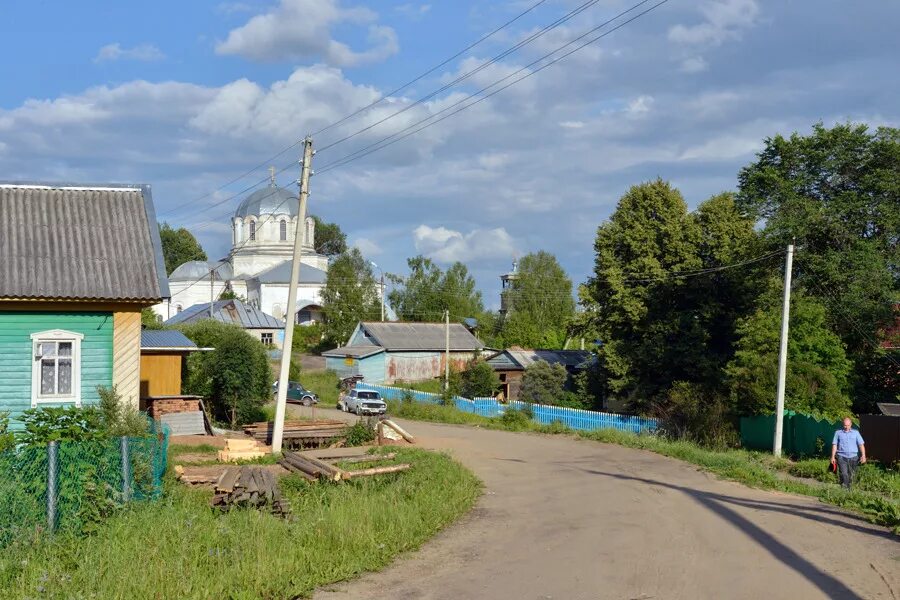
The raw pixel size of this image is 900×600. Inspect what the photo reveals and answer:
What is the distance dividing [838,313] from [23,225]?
28965 millimetres

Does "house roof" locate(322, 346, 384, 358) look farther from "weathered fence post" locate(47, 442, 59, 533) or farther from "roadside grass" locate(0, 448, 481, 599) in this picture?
"weathered fence post" locate(47, 442, 59, 533)

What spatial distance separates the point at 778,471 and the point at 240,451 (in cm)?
1357

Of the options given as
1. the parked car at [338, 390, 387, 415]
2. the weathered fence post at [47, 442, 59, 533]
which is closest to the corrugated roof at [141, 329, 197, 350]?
the parked car at [338, 390, 387, 415]

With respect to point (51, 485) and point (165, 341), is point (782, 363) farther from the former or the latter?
point (165, 341)

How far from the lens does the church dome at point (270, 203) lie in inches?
3228

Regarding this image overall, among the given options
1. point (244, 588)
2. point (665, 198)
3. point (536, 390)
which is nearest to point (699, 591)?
point (244, 588)

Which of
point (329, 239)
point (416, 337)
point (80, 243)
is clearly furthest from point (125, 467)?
point (329, 239)

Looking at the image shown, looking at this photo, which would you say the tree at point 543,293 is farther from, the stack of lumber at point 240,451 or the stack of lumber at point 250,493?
the stack of lumber at point 250,493

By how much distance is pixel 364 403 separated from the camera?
4172 cm

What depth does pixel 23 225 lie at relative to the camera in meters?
19.2

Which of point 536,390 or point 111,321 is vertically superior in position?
point 111,321

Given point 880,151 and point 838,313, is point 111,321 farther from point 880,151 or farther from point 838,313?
point 880,151

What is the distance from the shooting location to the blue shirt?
54.6ft

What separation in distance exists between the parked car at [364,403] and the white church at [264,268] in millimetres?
36703
